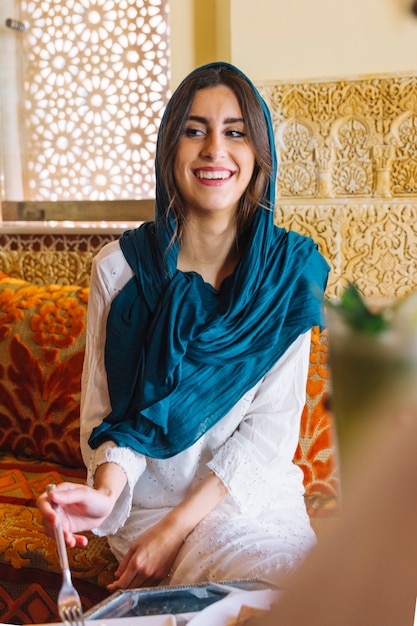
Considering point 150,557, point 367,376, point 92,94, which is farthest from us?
point 92,94

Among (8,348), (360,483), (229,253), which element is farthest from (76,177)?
(360,483)

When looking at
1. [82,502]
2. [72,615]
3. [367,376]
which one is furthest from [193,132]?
[367,376]

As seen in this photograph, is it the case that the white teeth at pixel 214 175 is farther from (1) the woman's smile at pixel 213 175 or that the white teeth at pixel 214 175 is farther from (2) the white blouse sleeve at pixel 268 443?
(2) the white blouse sleeve at pixel 268 443

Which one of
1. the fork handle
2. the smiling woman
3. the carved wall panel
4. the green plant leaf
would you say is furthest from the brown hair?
the green plant leaf

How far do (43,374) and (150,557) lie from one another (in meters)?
0.98

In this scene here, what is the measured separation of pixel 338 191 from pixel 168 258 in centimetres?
100

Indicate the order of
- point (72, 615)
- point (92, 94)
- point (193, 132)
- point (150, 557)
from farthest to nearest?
1. point (92, 94)
2. point (193, 132)
3. point (150, 557)
4. point (72, 615)

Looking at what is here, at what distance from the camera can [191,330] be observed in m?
1.47

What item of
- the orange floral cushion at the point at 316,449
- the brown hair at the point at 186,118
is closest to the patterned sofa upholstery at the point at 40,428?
the orange floral cushion at the point at 316,449

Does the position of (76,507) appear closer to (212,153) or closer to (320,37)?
(212,153)

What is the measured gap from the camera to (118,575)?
132cm

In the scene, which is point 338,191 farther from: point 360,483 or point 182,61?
point 360,483

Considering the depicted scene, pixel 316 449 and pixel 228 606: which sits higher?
pixel 228 606

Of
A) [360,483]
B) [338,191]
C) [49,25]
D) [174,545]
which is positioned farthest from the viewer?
[49,25]
